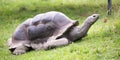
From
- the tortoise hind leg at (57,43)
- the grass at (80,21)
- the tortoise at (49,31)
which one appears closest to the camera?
the grass at (80,21)

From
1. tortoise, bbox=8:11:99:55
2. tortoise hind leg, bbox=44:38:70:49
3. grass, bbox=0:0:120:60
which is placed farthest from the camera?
tortoise, bbox=8:11:99:55

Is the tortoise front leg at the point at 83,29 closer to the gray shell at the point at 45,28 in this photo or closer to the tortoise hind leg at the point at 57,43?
the gray shell at the point at 45,28

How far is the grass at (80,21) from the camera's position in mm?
8886

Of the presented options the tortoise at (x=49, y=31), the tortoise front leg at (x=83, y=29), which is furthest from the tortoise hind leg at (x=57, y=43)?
the tortoise front leg at (x=83, y=29)

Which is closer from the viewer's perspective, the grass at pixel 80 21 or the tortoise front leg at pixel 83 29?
the grass at pixel 80 21

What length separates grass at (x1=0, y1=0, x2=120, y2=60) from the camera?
29.2 ft

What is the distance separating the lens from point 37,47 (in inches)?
445

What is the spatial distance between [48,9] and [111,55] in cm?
1301

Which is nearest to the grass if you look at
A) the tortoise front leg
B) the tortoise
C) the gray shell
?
the tortoise front leg

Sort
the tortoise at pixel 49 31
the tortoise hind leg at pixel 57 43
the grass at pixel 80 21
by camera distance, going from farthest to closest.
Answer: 1. the tortoise at pixel 49 31
2. the tortoise hind leg at pixel 57 43
3. the grass at pixel 80 21

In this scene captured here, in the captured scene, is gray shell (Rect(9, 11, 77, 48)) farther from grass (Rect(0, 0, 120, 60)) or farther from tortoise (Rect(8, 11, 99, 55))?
grass (Rect(0, 0, 120, 60))

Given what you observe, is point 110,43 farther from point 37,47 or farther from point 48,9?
point 48,9

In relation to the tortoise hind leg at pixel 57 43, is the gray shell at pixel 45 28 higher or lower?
higher

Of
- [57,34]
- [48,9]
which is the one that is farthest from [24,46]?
[48,9]
